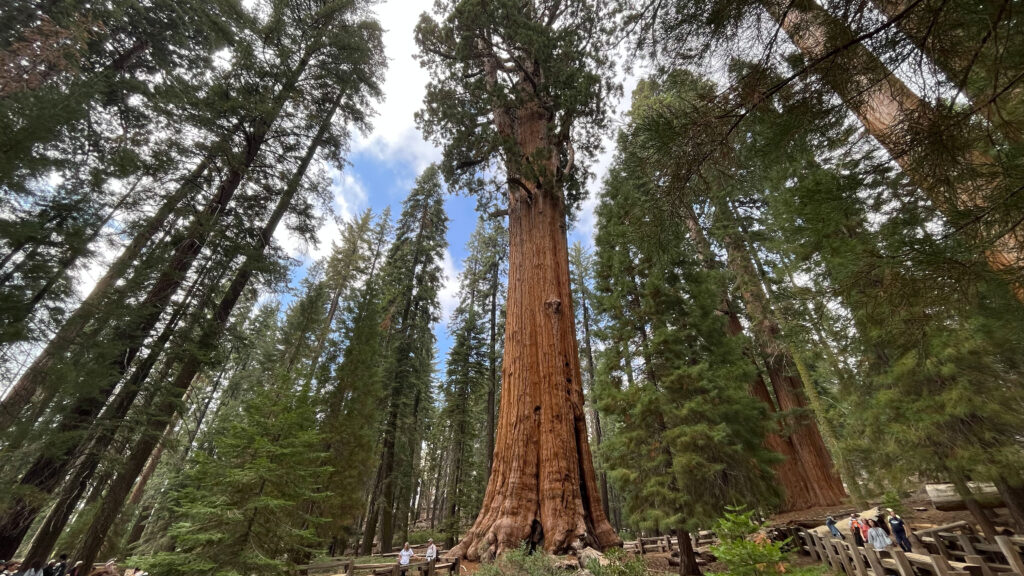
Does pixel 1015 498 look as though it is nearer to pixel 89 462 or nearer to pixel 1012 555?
pixel 1012 555

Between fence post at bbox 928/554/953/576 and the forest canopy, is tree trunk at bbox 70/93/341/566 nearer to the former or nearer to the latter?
the forest canopy

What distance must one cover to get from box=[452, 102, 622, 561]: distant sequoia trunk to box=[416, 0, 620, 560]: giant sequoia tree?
0.07 feet

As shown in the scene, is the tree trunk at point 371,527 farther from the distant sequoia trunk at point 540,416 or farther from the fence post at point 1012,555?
the fence post at point 1012,555

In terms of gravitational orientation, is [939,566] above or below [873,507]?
below

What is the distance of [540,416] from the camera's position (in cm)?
583

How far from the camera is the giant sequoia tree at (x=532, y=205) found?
5.23 metres

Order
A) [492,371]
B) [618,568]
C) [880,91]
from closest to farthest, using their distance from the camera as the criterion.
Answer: [880,91], [618,568], [492,371]

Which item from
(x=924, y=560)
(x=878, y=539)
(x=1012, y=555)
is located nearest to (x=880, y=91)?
(x=1012, y=555)

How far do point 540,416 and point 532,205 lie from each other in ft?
15.8

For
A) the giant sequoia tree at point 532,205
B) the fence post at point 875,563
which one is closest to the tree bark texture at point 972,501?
the fence post at point 875,563

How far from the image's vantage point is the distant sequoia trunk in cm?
503

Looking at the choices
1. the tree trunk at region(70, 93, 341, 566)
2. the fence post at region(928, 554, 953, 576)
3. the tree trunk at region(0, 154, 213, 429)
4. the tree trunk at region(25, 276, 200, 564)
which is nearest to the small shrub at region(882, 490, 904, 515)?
the fence post at region(928, 554, 953, 576)

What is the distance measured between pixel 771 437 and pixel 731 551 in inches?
394

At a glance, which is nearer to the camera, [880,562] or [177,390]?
[880,562]
